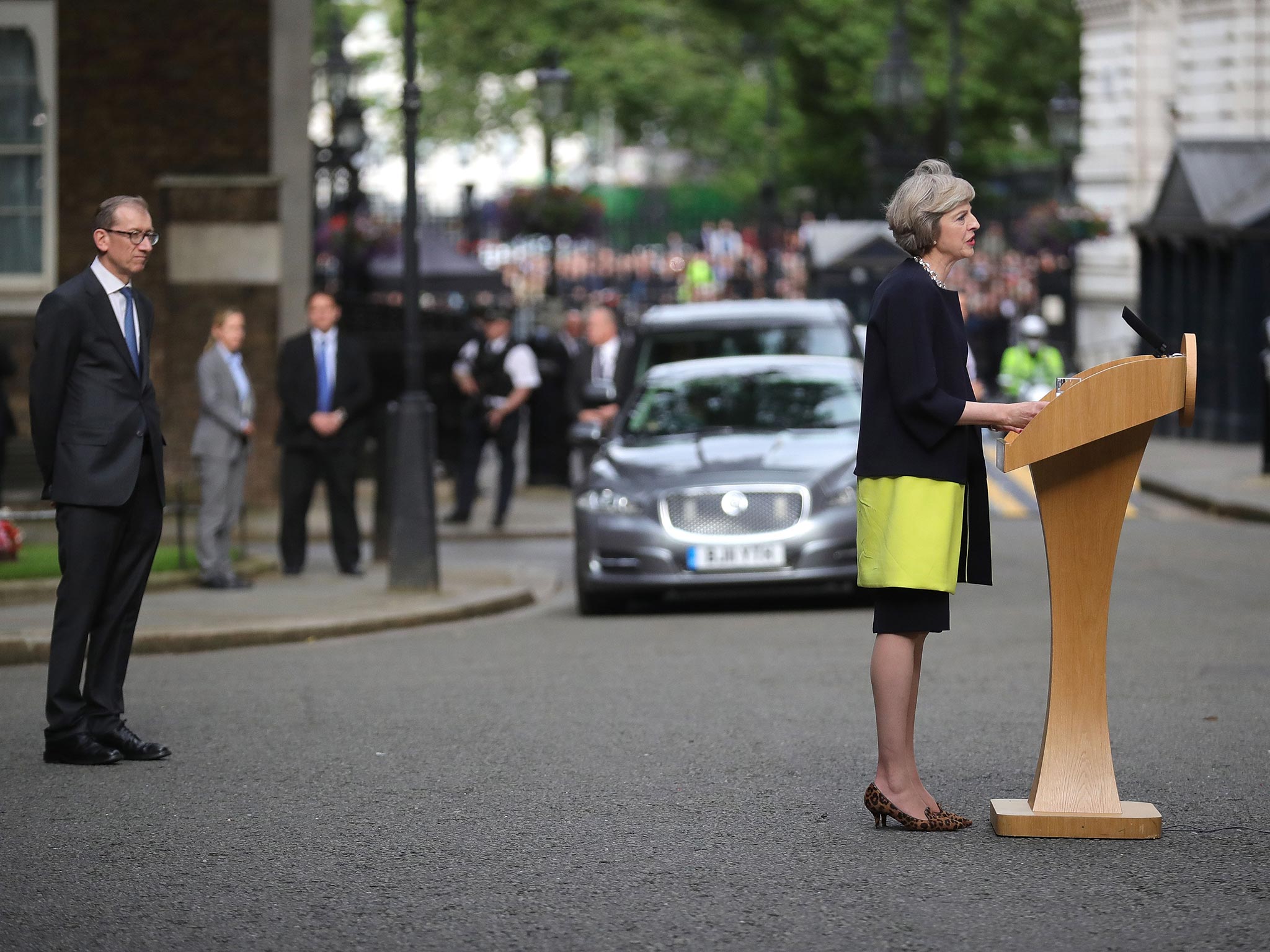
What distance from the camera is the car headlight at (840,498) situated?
1203cm

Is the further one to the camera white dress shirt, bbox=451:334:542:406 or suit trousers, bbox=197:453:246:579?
white dress shirt, bbox=451:334:542:406

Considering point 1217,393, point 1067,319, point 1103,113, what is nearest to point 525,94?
point 1103,113

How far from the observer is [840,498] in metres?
12.0

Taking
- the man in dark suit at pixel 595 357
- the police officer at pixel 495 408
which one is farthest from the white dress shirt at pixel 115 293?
the man in dark suit at pixel 595 357

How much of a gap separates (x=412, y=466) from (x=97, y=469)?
586 centimetres

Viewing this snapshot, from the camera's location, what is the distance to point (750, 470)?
1212cm

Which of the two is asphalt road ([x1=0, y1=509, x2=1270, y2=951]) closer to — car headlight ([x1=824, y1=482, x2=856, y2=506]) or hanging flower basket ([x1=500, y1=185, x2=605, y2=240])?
car headlight ([x1=824, y1=482, x2=856, y2=506])

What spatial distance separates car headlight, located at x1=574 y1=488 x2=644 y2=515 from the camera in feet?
39.9

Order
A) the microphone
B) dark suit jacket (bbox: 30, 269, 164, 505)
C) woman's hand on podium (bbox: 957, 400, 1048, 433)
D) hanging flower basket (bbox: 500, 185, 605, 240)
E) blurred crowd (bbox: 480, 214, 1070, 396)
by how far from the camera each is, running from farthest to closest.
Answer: blurred crowd (bbox: 480, 214, 1070, 396), hanging flower basket (bbox: 500, 185, 605, 240), dark suit jacket (bbox: 30, 269, 164, 505), woman's hand on podium (bbox: 957, 400, 1048, 433), the microphone

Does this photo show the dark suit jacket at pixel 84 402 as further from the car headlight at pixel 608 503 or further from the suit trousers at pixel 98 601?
the car headlight at pixel 608 503

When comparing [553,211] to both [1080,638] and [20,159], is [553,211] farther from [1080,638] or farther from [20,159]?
[1080,638]

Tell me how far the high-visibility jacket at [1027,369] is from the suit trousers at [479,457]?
516 inches


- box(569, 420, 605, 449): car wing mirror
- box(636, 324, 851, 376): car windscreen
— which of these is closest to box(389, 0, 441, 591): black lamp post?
box(569, 420, 605, 449): car wing mirror

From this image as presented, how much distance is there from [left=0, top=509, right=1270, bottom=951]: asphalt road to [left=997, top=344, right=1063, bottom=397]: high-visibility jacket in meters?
19.4
